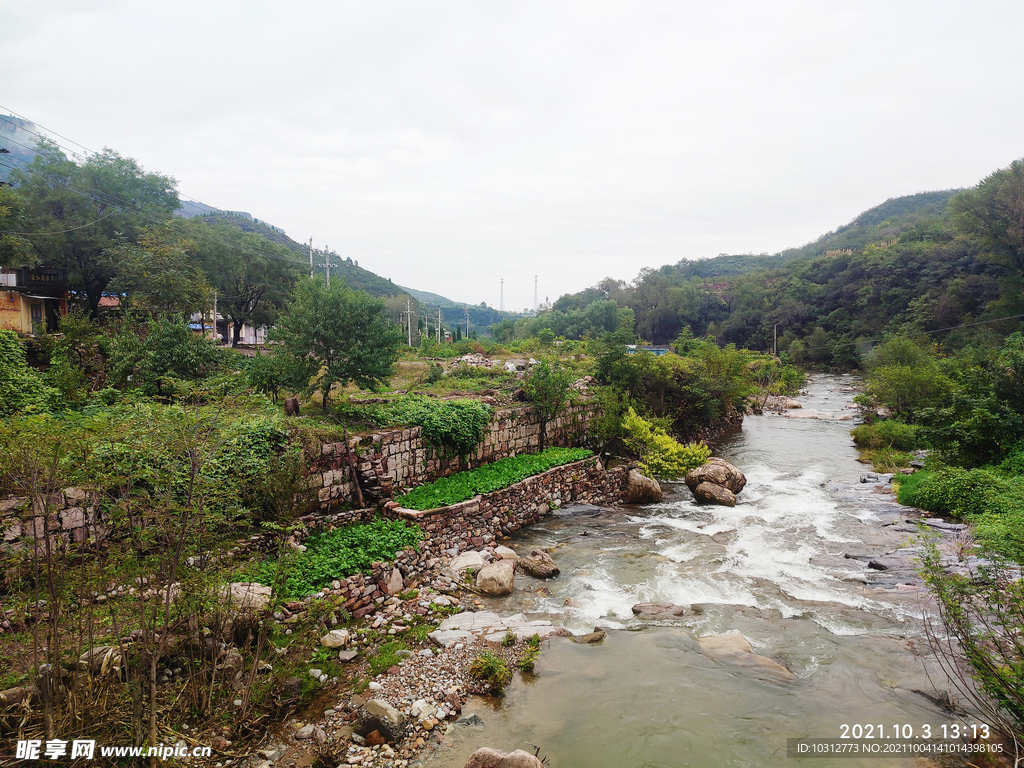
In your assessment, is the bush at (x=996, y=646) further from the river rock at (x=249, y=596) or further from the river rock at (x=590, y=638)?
the river rock at (x=249, y=596)

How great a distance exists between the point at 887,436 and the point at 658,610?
64.6ft

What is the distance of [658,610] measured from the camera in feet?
31.3

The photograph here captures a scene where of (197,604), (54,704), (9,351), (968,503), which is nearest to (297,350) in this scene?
(9,351)

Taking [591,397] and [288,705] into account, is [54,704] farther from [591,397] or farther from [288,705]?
[591,397]

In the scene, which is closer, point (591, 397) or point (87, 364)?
point (87, 364)

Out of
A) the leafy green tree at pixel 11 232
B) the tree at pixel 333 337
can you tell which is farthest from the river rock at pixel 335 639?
the leafy green tree at pixel 11 232

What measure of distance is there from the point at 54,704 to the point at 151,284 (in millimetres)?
19490

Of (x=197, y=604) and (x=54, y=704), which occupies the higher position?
(x=197, y=604)

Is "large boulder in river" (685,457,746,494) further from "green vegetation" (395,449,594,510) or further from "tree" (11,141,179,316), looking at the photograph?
"tree" (11,141,179,316)

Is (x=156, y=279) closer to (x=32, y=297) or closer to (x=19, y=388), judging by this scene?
(x=32, y=297)

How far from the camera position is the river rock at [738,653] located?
7.71 m

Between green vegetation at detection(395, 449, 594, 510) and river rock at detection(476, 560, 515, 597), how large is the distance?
2.18 meters

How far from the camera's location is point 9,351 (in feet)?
38.7

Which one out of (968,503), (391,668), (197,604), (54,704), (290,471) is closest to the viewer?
(54,704)
